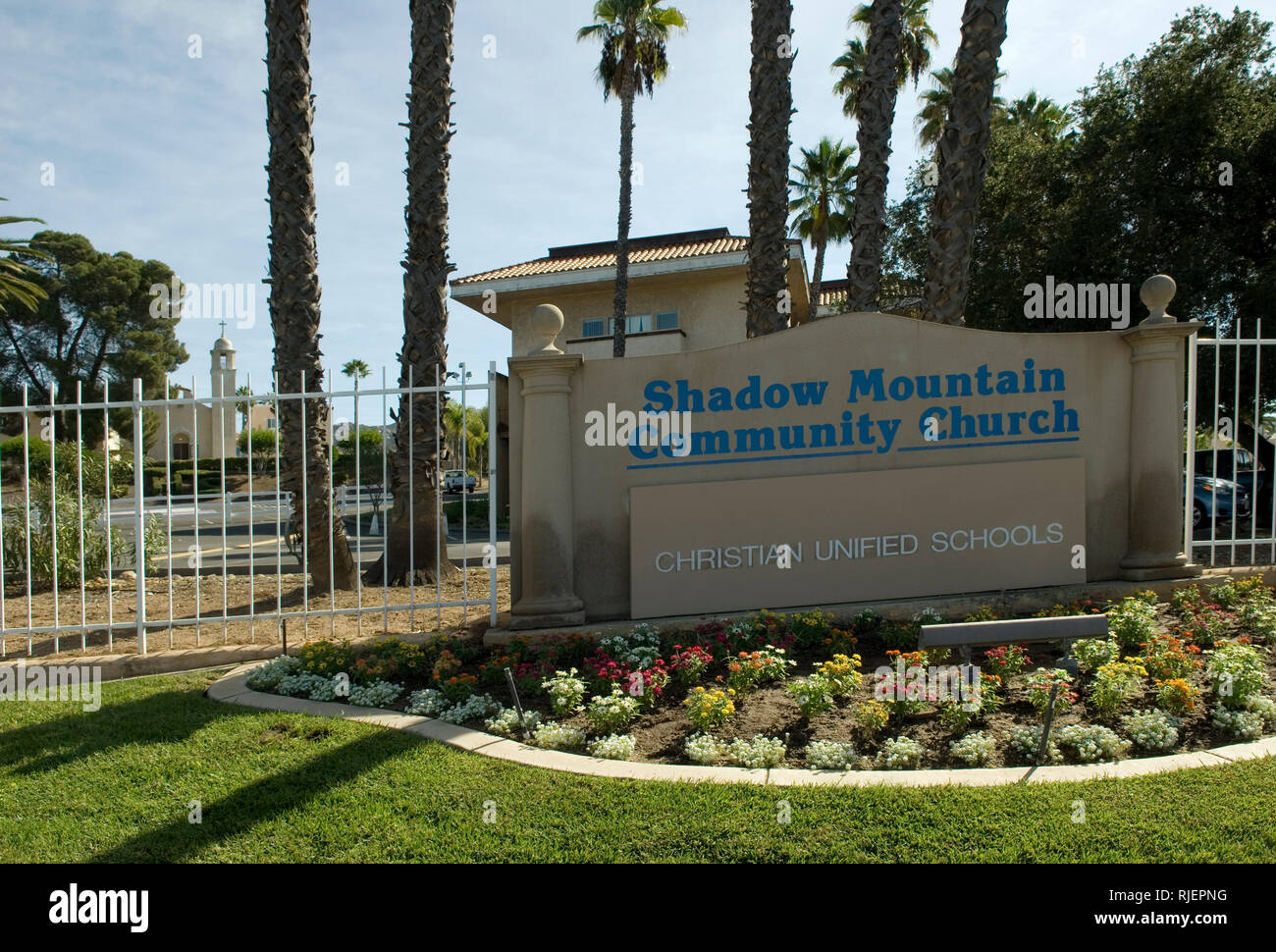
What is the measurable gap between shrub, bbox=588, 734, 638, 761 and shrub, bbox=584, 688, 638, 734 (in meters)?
0.15

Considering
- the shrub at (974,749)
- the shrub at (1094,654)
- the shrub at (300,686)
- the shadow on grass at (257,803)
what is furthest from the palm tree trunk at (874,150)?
the shadow on grass at (257,803)

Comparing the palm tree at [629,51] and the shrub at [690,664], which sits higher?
the palm tree at [629,51]

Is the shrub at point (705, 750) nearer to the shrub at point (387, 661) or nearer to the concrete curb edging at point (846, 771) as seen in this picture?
the concrete curb edging at point (846, 771)

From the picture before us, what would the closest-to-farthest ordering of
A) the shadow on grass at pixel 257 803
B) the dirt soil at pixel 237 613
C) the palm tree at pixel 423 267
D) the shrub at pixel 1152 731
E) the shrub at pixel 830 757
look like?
1. the shadow on grass at pixel 257 803
2. the shrub at pixel 830 757
3. the shrub at pixel 1152 731
4. the dirt soil at pixel 237 613
5. the palm tree at pixel 423 267

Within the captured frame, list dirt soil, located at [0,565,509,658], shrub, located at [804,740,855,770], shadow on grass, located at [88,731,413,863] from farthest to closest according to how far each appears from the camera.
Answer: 1. dirt soil, located at [0,565,509,658]
2. shrub, located at [804,740,855,770]
3. shadow on grass, located at [88,731,413,863]

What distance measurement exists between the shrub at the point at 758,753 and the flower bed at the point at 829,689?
0.01 m

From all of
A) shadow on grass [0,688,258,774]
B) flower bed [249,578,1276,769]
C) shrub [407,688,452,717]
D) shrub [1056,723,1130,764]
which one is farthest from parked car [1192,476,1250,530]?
shadow on grass [0,688,258,774]

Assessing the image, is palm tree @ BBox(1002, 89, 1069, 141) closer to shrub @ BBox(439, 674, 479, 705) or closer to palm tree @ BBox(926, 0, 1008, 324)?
palm tree @ BBox(926, 0, 1008, 324)

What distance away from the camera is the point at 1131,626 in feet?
18.7

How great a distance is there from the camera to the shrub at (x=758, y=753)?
13.9ft

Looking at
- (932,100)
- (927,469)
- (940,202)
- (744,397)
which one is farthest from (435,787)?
(932,100)

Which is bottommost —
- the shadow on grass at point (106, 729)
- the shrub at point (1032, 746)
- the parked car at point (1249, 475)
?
the shadow on grass at point (106, 729)

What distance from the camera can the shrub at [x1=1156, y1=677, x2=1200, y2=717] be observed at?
4562mm

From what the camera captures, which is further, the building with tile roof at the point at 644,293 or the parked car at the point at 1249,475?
the building with tile roof at the point at 644,293
